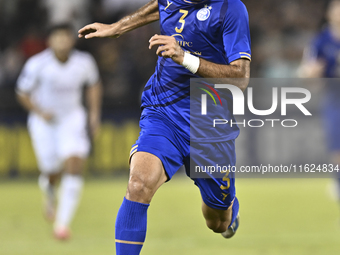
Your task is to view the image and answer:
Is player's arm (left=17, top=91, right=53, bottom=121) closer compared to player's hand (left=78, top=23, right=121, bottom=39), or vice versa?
player's hand (left=78, top=23, right=121, bottom=39)

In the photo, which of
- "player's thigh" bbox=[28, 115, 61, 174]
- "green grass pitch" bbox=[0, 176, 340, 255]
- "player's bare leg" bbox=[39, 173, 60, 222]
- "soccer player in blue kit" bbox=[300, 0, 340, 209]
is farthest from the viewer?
"player's bare leg" bbox=[39, 173, 60, 222]

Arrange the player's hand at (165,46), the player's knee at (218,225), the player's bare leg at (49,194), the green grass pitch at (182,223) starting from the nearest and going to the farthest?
the player's hand at (165,46), the player's knee at (218,225), the green grass pitch at (182,223), the player's bare leg at (49,194)

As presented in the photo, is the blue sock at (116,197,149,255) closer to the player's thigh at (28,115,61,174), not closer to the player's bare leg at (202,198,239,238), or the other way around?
the player's bare leg at (202,198,239,238)

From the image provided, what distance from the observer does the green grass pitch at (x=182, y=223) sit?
21.0 feet

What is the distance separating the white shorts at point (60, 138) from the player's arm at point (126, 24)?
3.35 metres

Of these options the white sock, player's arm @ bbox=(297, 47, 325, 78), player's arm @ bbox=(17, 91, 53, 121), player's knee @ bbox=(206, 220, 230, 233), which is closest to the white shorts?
player's arm @ bbox=(17, 91, 53, 121)

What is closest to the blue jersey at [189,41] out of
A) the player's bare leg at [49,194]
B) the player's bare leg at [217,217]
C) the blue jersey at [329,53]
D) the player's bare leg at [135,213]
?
the player's bare leg at [135,213]

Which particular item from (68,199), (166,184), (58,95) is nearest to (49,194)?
(68,199)

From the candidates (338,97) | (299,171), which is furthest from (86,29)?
(299,171)

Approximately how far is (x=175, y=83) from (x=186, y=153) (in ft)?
1.76

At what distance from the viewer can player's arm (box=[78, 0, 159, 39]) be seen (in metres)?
4.55

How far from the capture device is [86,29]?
14.8 feet

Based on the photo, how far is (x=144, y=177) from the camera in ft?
12.7

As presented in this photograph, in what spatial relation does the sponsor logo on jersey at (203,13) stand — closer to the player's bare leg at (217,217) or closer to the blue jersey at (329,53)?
the player's bare leg at (217,217)
